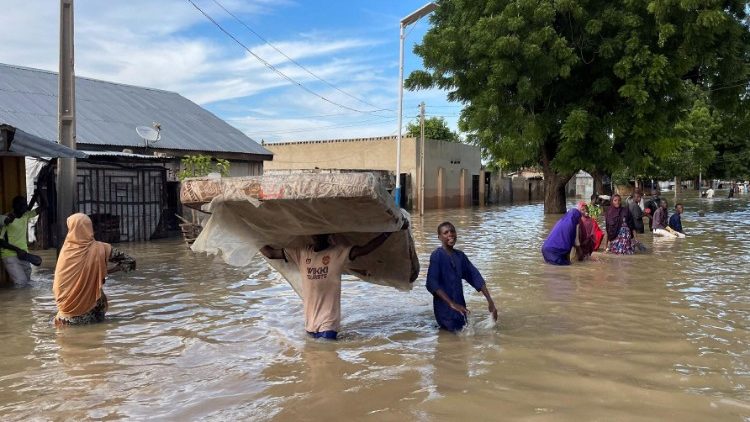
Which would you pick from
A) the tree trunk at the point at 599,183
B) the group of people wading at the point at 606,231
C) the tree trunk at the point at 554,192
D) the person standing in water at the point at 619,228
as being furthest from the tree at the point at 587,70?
the person standing in water at the point at 619,228

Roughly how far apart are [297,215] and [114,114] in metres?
15.3

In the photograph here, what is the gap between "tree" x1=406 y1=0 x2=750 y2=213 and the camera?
1861cm

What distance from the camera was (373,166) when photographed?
109 feet

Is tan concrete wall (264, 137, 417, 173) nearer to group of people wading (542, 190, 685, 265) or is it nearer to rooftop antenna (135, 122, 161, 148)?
rooftop antenna (135, 122, 161, 148)

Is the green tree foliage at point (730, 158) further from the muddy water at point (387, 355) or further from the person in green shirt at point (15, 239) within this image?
the person in green shirt at point (15, 239)

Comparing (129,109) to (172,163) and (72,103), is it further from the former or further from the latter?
(72,103)

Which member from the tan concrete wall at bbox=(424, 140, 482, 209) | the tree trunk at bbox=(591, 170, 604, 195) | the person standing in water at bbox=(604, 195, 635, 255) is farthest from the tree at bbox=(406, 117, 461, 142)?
the person standing in water at bbox=(604, 195, 635, 255)

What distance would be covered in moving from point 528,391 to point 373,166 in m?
29.2

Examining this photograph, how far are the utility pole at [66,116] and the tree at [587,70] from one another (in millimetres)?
13055

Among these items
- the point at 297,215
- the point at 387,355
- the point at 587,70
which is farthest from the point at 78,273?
the point at 587,70

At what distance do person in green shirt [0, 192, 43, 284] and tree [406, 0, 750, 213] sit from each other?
1417 centimetres

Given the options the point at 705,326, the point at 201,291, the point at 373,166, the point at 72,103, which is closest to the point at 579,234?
the point at 705,326

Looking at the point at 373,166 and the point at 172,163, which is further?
the point at 373,166

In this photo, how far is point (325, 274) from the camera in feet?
18.3
